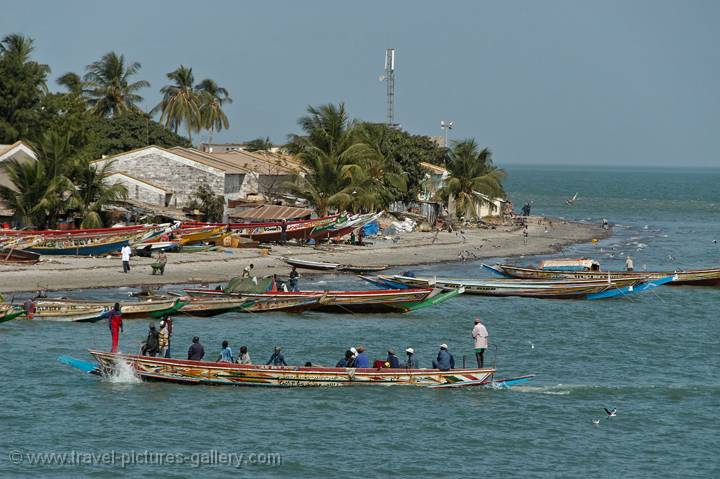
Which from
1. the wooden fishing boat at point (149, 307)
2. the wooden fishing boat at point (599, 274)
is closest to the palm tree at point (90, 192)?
the wooden fishing boat at point (149, 307)

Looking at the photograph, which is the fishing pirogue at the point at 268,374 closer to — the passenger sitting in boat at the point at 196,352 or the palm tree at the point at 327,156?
the passenger sitting in boat at the point at 196,352

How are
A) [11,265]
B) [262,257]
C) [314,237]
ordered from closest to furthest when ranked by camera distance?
[11,265] < [262,257] < [314,237]

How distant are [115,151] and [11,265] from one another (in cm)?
3425

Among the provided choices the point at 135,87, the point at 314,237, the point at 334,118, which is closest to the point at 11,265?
the point at 314,237

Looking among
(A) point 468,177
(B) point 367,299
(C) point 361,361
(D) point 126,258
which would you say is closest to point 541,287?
(B) point 367,299

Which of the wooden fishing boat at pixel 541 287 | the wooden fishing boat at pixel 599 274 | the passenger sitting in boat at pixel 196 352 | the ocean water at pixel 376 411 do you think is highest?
the wooden fishing boat at pixel 599 274

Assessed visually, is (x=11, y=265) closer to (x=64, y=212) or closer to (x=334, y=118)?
(x=64, y=212)

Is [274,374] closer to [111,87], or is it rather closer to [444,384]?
[444,384]

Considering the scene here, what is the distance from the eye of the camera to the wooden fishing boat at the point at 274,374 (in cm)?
2959

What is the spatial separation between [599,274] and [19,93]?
47257 mm

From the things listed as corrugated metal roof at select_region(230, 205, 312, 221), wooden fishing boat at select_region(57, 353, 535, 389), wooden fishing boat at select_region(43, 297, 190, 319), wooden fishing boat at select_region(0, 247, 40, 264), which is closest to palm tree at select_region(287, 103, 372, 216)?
corrugated metal roof at select_region(230, 205, 312, 221)

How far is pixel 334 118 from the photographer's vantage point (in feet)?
213

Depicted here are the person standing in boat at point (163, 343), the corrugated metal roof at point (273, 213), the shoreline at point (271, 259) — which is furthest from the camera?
the corrugated metal roof at point (273, 213)

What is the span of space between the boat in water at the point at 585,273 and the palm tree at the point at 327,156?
12.5 metres
